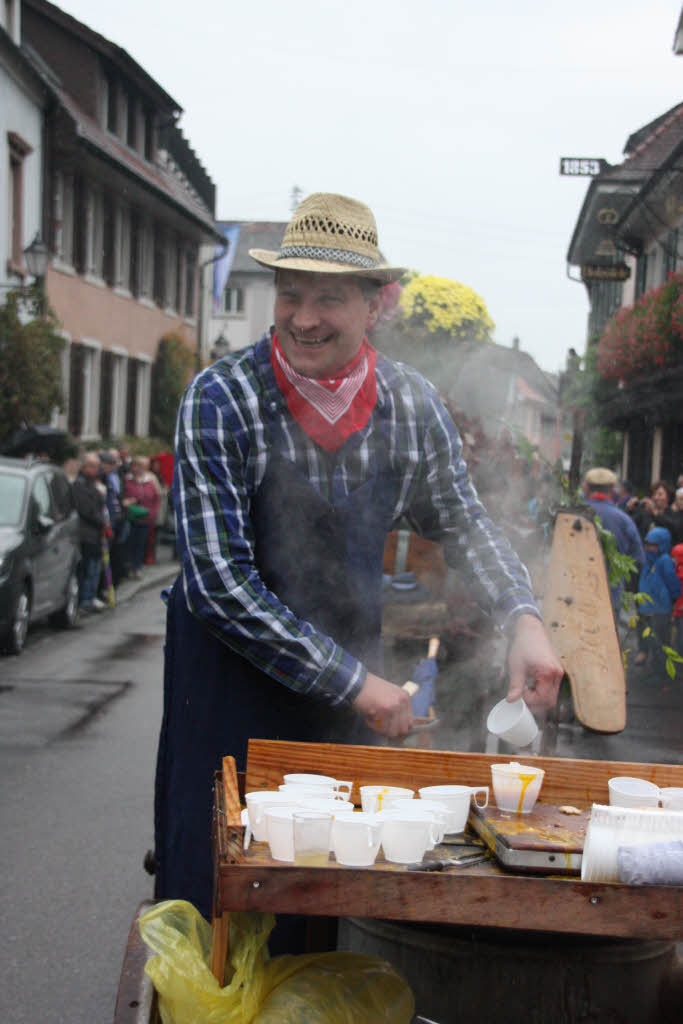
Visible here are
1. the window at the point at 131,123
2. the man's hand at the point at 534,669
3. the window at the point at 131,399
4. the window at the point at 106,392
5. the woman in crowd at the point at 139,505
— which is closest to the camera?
the man's hand at the point at 534,669

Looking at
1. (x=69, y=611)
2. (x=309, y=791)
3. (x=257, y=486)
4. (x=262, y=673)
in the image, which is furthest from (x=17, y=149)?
(x=309, y=791)

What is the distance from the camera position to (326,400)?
2.52m

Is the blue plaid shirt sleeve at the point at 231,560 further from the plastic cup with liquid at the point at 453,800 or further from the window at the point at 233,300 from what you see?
the window at the point at 233,300

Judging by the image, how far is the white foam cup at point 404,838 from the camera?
5.96ft

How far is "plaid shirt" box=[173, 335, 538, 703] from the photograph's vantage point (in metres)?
2.26

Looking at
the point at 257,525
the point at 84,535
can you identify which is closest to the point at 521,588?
the point at 257,525

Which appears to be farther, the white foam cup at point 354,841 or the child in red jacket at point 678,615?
the child in red jacket at point 678,615

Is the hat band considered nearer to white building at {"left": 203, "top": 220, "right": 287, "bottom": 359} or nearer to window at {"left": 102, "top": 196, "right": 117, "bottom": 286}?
window at {"left": 102, "top": 196, "right": 117, "bottom": 286}

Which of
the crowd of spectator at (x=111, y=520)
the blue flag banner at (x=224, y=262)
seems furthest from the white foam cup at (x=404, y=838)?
the blue flag banner at (x=224, y=262)

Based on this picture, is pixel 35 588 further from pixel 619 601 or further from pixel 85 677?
pixel 619 601

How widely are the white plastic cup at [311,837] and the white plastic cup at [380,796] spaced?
19cm

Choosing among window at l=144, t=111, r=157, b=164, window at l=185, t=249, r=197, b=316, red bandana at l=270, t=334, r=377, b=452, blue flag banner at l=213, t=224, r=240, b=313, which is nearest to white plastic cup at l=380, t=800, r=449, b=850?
red bandana at l=270, t=334, r=377, b=452

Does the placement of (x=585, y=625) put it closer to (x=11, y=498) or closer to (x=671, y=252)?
(x=671, y=252)

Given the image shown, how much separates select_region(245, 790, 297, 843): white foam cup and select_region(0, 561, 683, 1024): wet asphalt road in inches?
76.5
